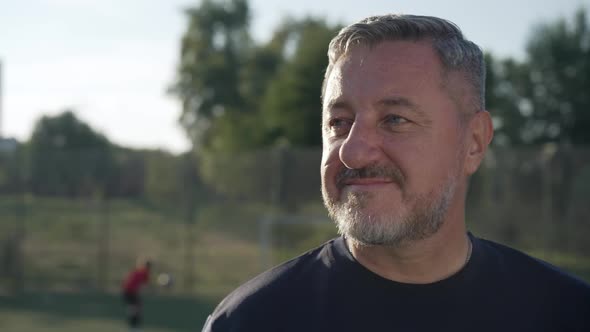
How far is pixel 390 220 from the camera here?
210cm

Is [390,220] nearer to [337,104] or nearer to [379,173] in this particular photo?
[379,173]

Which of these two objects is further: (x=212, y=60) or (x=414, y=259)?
(x=212, y=60)

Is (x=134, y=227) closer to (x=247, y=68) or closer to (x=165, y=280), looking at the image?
(x=165, y=280)

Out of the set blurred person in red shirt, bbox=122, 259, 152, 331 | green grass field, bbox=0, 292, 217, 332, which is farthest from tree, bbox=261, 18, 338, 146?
blurred person in red shirt, bbox=122, 259, 152, 331

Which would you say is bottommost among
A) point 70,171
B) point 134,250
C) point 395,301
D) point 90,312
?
point 90,312

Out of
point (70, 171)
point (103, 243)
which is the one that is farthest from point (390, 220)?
point (70, 171)

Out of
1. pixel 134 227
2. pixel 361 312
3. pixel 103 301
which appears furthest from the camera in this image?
pixel 134 227

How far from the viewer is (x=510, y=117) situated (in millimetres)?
35188

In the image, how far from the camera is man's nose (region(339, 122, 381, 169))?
82.6 inches

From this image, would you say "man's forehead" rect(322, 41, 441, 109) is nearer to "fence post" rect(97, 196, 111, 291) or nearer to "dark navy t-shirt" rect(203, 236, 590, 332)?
"dark navy t-shirt" rect(203, 236, 590, 332)

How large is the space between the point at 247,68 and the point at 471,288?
38793mm

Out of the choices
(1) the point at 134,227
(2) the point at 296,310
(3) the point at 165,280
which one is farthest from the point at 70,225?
(2) the point at 296,310

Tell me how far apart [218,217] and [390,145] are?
16074 mm

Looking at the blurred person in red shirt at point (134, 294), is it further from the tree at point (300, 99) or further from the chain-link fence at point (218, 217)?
the tree at point (300, 99)
